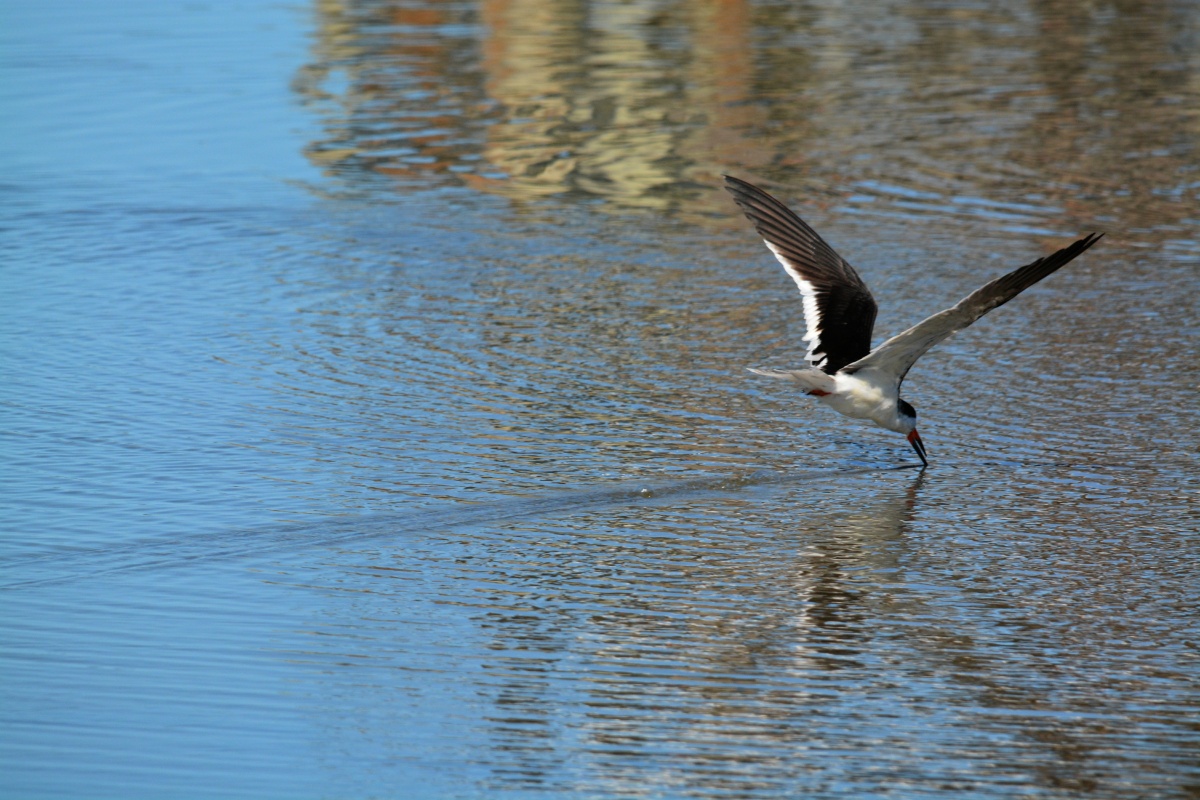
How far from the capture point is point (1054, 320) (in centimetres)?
905

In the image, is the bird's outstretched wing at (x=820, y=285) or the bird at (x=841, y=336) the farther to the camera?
the bird's outstretched wing at (x=820, y=285)

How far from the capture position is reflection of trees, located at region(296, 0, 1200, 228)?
12.2 m

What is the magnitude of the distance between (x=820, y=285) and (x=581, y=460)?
145 centimetres

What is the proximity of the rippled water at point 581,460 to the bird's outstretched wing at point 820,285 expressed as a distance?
44 cm

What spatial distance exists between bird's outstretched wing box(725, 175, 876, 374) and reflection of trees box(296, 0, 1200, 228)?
3866 millimetres

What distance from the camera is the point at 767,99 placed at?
15.1 m

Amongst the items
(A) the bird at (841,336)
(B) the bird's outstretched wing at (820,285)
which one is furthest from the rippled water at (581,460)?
(B) the bird's outstretched wing at (820,285)

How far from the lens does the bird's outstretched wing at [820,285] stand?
7.40 metres

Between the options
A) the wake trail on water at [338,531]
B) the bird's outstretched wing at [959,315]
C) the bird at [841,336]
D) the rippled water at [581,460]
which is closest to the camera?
the rippled water at [581,460]

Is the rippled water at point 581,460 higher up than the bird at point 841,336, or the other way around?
the bird at point 841,336

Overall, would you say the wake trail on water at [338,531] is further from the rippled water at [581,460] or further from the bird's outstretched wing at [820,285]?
the bird's outstretched wing at [820,285]

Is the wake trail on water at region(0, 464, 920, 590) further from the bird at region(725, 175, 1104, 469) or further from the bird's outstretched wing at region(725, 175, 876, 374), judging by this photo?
the bird's outstretched wing at region(725, 175, 876, 374)

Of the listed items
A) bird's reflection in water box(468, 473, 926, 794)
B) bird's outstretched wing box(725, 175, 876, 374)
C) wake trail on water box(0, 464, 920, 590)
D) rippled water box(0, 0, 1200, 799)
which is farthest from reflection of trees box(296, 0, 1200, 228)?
bird's reflection in water box(468, 473, 926, 794)

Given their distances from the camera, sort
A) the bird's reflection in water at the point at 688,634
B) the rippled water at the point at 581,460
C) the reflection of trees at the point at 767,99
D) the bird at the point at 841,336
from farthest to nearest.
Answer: the reflection of trees at the point at 767,99 < the bird at the point at 841,336 < the rippled water at the point at 581,460 < the bird's reflection in water at the point at 688,634
